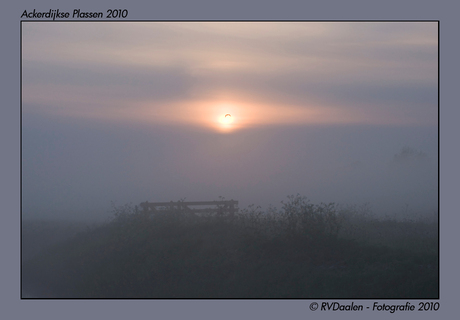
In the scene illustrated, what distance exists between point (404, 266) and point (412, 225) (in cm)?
507

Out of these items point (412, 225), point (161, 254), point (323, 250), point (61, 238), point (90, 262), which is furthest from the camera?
point (61, 238)

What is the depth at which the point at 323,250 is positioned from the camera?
43.3 ft

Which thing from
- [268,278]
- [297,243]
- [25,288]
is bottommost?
[25,288]

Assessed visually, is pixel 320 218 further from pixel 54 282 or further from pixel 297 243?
pixel 54 282

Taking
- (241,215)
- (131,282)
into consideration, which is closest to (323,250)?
(241,215)

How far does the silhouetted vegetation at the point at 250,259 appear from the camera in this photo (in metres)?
11.9

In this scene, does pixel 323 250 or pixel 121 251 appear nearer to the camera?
pixel 323 250

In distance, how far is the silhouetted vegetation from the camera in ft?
39.1

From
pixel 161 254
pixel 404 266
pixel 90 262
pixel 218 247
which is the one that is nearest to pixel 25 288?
pixel 90 262

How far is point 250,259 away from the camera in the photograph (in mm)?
13242

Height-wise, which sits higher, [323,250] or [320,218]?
[320,218]

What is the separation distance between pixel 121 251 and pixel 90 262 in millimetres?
1224

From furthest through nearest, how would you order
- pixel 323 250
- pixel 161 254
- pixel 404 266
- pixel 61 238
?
pixel 61 238
pixel 161 254
pixel 323 250
pixel 404 266

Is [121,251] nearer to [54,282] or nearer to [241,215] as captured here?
[54,282]
